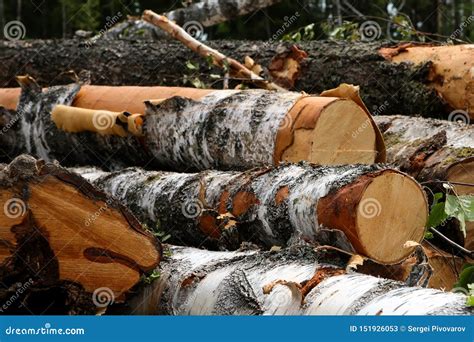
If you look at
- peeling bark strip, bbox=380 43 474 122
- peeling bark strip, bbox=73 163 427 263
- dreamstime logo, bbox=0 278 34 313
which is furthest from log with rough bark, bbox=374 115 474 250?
dreamstime logo, bbox=0 278 34 313

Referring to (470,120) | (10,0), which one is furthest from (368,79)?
(10,0)

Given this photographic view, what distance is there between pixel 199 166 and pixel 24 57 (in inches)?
124

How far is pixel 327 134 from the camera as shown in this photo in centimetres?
499

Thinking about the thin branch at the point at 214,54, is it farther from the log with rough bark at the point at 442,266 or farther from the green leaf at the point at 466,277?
the green leaf at the point at 466,277

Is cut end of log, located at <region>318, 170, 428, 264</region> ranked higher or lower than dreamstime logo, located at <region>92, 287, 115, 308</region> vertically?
higher

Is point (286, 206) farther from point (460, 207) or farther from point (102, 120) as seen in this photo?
point (102, 120)

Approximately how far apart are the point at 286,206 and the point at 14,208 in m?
1.18

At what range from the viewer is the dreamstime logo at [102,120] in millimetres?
6016

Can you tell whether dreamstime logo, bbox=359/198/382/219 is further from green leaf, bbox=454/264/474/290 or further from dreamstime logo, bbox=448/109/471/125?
dreamstime logo, bbox=448/109/471/125

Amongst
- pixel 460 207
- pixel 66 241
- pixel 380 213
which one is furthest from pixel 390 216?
pixel 66 241

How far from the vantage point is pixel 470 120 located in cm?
629

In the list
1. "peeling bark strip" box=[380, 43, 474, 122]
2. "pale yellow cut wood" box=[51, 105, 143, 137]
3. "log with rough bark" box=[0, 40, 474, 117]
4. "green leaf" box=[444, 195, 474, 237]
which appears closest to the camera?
"green leaf" box=[444, 195, 474, 237]

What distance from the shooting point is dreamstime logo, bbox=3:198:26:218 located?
146 inches

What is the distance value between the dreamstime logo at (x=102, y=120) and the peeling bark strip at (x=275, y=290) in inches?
74.8
